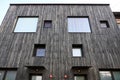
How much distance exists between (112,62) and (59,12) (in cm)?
755

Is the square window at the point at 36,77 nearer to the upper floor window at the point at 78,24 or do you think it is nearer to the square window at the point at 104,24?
the upper floor window at the point at 78,24

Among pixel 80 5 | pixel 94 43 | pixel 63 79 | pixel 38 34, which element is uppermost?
pixel 80 5

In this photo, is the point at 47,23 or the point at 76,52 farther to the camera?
the point at 47,23

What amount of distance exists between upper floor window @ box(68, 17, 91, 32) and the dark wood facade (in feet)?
1.48

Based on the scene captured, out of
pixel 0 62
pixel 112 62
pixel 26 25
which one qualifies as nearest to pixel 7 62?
pixel 0 62

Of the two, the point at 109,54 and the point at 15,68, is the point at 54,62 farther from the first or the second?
the point at 109,54

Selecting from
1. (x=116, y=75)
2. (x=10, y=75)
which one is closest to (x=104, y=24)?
(x=116, y=75)

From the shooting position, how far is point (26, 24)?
13.6 m

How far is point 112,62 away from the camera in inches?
418

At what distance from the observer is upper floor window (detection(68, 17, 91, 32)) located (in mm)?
13094

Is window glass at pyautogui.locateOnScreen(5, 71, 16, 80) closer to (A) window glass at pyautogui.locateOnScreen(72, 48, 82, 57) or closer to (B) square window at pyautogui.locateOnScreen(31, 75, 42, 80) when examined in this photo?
(B) square window at pyautogui.locateOnScreen(31, 75, 42, 80)

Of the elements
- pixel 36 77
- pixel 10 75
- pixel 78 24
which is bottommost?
pixel 36 77

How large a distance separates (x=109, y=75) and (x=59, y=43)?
4.76 metres

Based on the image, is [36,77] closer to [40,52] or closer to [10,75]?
[10,75]
